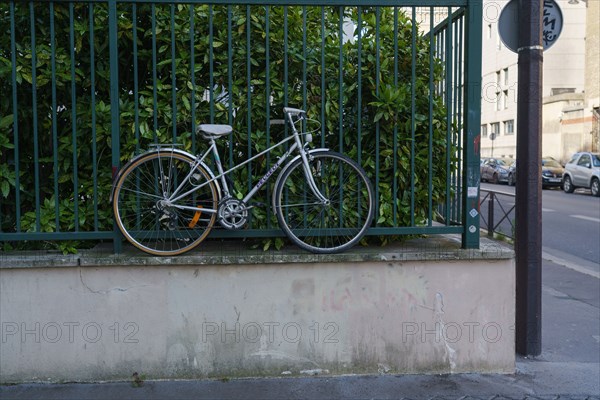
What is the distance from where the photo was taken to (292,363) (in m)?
A: 4.48

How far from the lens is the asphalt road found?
10.3 meters

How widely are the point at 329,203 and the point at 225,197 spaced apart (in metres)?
0.75

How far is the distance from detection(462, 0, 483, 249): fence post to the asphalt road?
5.19 meters

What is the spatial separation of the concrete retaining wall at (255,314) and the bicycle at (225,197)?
0.21 m

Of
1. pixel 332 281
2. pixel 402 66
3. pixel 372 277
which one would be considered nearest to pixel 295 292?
pixel 332 281

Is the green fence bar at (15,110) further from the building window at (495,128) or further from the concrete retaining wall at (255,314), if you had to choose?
the building window at (495,128)

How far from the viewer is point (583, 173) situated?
26031 mm

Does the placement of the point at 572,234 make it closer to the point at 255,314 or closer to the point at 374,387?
the point at 374,387

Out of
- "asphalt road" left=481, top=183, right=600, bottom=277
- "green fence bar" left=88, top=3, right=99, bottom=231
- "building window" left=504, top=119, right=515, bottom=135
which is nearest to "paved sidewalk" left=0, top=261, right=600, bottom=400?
"green fence bar" left=88, top=3, right=99, bottom=231

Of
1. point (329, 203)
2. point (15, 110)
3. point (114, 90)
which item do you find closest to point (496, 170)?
point (329, 203)

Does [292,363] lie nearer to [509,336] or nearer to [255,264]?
[255,264]

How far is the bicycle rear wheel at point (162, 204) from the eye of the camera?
4395 millimetres

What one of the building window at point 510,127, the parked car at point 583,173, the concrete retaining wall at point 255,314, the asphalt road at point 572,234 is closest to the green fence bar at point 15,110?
the concrete retaining wall at point 255,314

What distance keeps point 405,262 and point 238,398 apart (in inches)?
58.1
